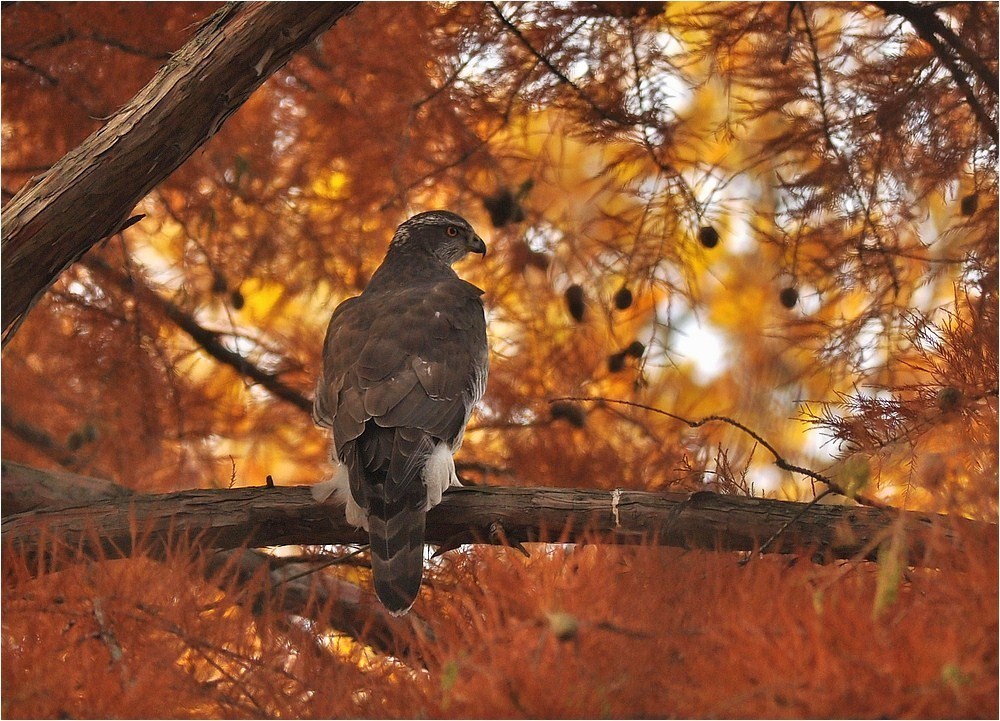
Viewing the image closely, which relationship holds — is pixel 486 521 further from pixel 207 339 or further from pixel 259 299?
pixel 259 299

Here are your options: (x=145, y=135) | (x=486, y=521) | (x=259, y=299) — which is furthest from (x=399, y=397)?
(x=259, y=299)

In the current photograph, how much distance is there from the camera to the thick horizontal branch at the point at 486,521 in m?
3.21

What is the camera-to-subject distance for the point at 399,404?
3844 millimetres

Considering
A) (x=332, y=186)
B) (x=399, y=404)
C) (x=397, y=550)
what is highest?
(x=332, y=186)

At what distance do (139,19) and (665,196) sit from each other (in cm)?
250

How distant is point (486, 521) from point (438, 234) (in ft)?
6.70

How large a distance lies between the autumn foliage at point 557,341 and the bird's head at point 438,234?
203 millimetres

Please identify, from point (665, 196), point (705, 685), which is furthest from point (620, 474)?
point (705, 685)

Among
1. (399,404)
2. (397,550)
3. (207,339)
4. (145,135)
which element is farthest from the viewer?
(207,339)

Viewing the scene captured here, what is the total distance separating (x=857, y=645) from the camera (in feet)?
7.13

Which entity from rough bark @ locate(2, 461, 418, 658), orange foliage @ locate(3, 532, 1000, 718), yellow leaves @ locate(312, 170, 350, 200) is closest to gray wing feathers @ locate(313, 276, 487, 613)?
rough bark @ locate(2, 461, 418, 658)

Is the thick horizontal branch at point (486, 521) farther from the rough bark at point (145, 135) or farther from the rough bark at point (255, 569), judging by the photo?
the rough bark at point (145, 135)

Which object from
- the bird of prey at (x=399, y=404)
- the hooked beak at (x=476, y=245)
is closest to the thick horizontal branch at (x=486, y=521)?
the bird of prey at (x=399, y=404)

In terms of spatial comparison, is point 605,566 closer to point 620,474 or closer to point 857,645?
point 857,645
